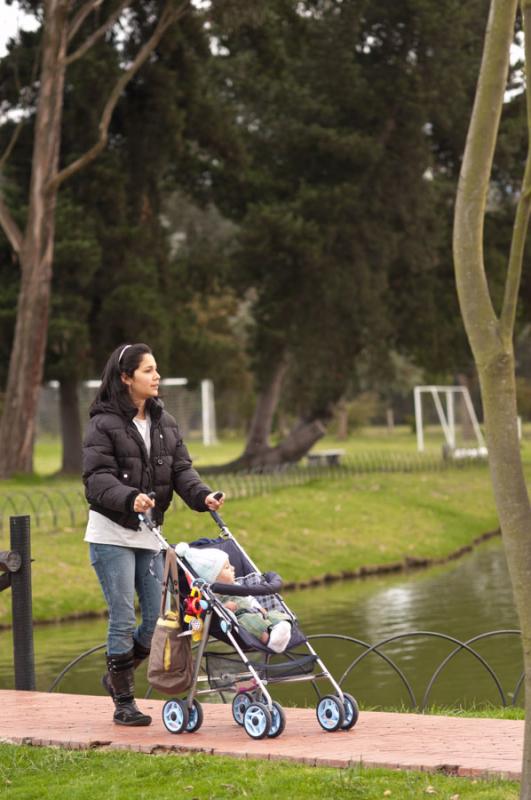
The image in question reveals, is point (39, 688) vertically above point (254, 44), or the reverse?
point (254, 44)

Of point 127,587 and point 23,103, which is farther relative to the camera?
point 23,103

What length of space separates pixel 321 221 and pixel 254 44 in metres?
4.43

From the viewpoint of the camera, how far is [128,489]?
7.79 m

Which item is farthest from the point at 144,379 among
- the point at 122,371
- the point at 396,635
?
the point at 396,635

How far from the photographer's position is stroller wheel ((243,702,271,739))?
741 cm

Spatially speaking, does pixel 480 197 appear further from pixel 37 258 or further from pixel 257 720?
pixel 37 258

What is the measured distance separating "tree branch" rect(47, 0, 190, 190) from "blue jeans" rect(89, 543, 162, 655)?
21160 millimetres

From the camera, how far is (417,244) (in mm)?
36500

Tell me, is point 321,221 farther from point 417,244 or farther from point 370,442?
point 370,442

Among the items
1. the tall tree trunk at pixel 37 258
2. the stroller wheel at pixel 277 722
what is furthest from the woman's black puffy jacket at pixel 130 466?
the tall tree trunk at pixel 37 258

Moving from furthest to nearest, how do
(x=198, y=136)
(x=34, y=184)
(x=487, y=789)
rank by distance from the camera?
1. (x=198, y=136)
2. (x=34, y=184)
3. (x=487, y=789)

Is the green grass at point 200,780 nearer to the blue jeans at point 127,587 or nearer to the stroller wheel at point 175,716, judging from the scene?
the stroller wheel at point 175,716

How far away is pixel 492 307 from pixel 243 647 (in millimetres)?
2757

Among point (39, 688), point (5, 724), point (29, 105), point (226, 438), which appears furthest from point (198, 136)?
point (226, 438)
